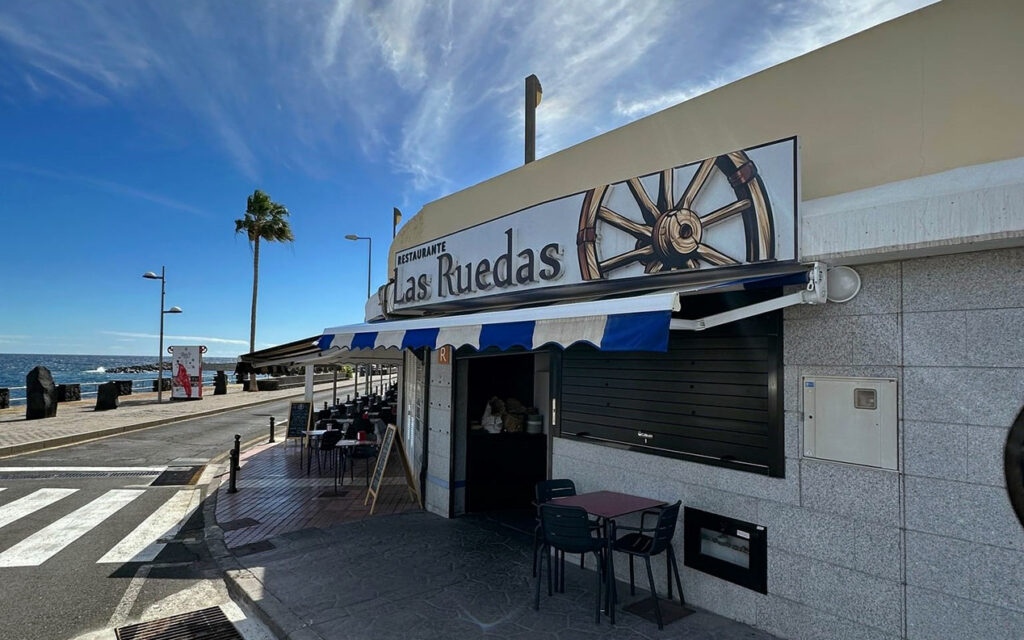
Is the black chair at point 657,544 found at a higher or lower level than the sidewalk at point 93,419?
higher

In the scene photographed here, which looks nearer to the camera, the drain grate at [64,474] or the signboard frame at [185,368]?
the drain grate at [64,474]

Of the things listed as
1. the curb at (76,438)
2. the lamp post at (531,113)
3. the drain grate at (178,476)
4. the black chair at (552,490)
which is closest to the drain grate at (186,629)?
the black chair at (552,490)

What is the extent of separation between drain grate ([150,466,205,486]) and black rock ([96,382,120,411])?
45.4 ft

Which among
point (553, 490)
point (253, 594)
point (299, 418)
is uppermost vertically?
point (553, 490)

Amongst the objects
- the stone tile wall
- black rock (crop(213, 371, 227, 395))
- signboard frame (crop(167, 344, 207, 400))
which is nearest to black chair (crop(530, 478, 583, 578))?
the stone tile wall

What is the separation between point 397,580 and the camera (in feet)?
21.0

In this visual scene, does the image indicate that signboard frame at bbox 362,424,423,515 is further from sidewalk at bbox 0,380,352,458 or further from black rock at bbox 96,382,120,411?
black rock at bbox 96,382,120,411

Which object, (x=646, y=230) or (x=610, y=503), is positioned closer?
(x=610, y=503)

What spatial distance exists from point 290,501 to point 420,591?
5100 mm

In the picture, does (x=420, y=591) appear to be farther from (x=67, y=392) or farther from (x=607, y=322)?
(x=67, y=392)

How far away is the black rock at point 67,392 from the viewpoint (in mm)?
26625

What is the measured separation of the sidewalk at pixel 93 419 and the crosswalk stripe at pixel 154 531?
778 cm

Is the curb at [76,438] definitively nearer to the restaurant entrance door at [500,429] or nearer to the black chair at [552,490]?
the restaurant entrance door at [500,429]

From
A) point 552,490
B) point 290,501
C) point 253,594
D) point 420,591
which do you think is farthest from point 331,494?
point 552,490
